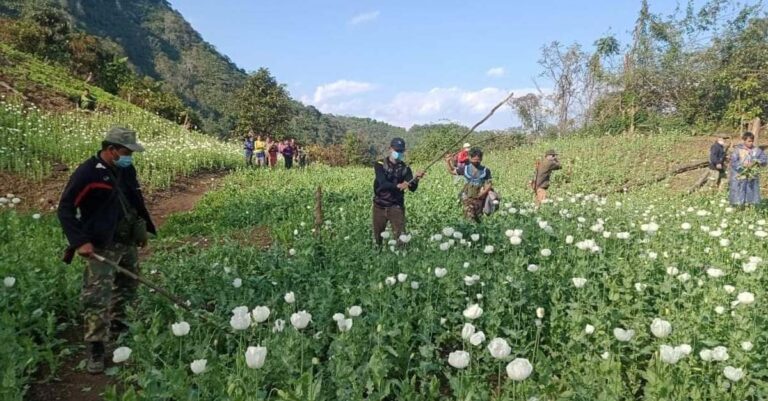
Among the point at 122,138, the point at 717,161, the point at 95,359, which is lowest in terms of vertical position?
the point at 95,359

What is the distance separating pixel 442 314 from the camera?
443cm

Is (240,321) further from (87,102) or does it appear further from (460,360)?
(87,102)

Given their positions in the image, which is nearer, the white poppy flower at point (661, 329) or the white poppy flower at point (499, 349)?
the white poppy flower at point (499, 349)

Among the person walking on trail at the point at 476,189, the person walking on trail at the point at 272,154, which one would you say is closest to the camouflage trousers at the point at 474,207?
the person walking on trail at the point at 476,189

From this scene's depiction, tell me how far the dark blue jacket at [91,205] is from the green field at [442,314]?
77 centimetres

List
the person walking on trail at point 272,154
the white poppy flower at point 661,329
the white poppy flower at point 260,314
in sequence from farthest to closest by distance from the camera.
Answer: the person walking on trail at point 272,154
the white poppy flower at point 260,314
the white poppy flower at point 661,329

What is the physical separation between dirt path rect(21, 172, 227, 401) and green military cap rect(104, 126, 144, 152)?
1.75 meters

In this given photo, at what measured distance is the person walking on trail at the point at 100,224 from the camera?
4.08 meters

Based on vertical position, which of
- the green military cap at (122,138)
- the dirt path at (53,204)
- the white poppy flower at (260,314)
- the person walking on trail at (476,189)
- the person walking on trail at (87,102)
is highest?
the person walking on trail at (87,102)

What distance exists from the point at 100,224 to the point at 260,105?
125ft

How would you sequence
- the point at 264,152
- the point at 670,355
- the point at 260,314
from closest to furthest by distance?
the point at 670,355 < the point at 260,314 < the point at 264,152

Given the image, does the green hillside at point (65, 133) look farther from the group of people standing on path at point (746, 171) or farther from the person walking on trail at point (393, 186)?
the group of people standing on path at point (746, 171)

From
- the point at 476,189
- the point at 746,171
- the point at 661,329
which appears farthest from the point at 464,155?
the point at 661,329

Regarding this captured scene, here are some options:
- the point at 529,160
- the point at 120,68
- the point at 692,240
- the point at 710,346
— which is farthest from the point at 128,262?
the point at 120,68
